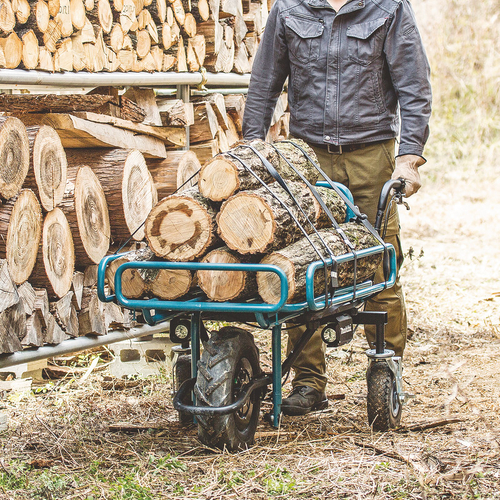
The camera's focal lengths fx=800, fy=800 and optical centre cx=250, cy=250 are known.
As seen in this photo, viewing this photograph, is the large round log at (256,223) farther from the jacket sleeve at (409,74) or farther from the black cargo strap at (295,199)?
the jacket sleeve at (409,74)

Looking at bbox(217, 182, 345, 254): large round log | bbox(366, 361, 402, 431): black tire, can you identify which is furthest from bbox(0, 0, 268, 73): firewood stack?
bbox(366, 361, 402, 431): black tire

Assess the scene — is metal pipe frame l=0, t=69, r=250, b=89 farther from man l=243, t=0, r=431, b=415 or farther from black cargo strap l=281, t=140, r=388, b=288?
black cargo strap l=281, t=140, r=388, b=288

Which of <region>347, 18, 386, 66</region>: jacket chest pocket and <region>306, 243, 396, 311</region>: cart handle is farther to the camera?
<region>347, 18, 386, 66</region>: jacket chest pocket

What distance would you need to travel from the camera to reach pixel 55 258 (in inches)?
161

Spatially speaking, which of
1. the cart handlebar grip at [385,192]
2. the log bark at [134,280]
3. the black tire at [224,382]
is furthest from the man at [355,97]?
the log bark at [134,280]

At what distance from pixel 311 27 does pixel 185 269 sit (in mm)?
1725

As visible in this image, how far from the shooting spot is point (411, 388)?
174 inches

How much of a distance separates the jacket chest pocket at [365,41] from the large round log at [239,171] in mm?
834

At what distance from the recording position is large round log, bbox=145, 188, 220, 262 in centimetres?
304

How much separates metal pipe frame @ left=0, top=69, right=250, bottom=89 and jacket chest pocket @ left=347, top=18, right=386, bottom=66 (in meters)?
1.43

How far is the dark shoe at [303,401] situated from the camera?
12.5 feet

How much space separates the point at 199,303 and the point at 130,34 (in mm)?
2685

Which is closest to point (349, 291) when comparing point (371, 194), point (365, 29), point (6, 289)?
point (371, 194)

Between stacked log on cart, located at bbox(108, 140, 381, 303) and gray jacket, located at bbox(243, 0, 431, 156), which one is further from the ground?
gray jacket, located at bbox(243, 0, 431, 156)
